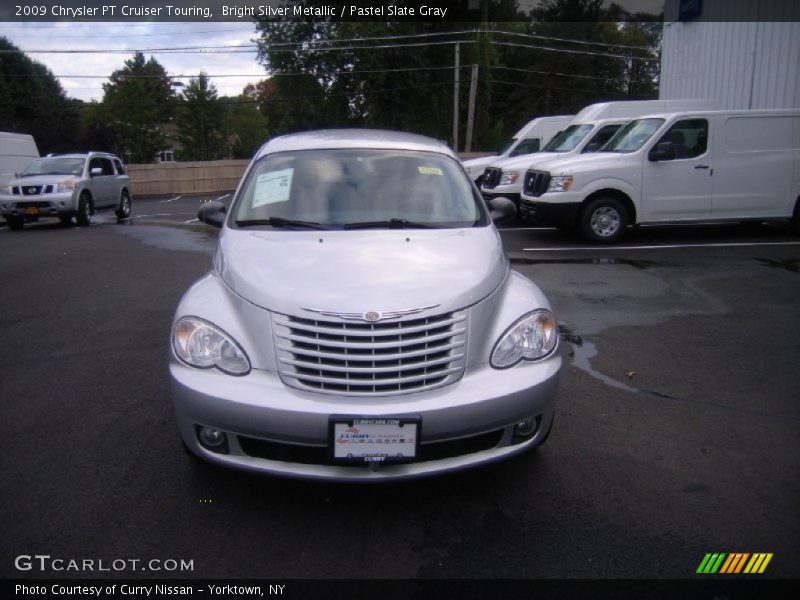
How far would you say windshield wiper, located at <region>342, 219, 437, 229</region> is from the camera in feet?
13.3

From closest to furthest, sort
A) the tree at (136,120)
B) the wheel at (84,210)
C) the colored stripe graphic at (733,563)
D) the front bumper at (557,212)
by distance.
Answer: the colored stripe graphic at (733,563), the front bumper at (557,212), the wheel at (84,210), the tree at (136,120)

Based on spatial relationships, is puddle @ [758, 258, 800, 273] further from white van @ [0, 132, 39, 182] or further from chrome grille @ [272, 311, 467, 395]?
white van @ [0, 132, 39, 182]

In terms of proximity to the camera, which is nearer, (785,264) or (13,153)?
(785,264)

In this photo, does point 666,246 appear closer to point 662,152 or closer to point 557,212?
point 662,152

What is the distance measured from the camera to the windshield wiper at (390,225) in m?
4.05

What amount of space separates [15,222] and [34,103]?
41.1 meters

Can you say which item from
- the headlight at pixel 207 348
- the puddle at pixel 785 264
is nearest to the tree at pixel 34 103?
the puddle at pixel 785 264

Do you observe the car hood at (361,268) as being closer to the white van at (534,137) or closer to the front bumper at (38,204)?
the front bumper at (38,204)

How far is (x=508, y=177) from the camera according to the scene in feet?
43.9

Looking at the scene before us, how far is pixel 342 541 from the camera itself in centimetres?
296

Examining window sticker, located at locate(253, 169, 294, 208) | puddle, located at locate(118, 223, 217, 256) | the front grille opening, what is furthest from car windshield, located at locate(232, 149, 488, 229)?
puddle, located at locate(118, 223, 217, 256)

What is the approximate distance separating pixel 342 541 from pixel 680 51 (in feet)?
62.5

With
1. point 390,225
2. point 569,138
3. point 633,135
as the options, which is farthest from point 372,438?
point 569,138

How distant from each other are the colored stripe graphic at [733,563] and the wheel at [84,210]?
16074 mm
